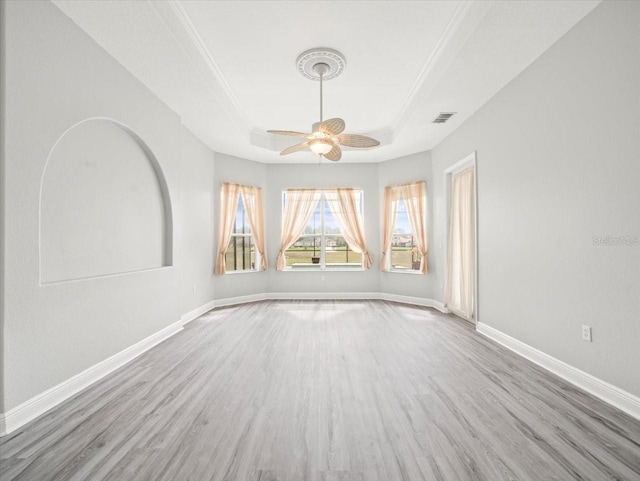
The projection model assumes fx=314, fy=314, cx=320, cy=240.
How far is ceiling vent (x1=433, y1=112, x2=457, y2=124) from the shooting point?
4.20 meters

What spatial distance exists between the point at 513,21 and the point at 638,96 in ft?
3.47

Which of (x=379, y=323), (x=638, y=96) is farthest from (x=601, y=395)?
(x=379, y=323)

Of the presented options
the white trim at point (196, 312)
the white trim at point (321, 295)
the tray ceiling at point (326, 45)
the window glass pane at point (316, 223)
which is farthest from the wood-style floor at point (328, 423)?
the window glass pane at point (316, 223)

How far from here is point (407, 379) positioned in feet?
8.81

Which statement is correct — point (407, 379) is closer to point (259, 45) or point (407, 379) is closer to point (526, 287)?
point (526, 287)

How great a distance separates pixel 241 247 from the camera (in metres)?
6.26

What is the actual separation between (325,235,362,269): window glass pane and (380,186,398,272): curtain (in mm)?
606

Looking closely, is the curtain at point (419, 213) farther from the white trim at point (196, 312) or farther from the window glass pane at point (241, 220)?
the white trim at point (196, 312)

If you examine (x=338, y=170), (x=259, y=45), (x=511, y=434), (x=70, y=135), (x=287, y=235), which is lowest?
(x=511, y=434)

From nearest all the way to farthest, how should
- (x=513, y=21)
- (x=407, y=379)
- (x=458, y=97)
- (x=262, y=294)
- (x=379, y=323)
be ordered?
(x=513, y=21) → (x=407, y=379) → (x=458, y=97) → (x=379, y=323) → (x=262, y=294)

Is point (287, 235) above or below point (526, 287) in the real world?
above

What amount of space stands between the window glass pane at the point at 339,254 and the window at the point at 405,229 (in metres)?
0.65

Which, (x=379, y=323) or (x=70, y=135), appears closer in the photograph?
(x=70, y=135)

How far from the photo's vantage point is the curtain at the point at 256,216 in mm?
6164
